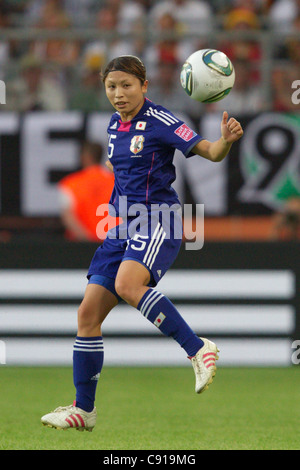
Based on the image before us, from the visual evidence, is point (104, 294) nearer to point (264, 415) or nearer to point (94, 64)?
point (264, 415)

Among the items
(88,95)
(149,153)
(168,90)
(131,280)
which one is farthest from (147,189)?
(88,95)

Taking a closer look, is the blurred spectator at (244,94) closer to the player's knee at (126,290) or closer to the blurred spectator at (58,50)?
the blurred spectator at (58,50)

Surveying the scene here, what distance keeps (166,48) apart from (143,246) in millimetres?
5910

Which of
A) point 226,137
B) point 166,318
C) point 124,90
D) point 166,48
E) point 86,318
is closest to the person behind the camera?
point 226,137

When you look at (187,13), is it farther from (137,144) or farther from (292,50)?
(137,144)

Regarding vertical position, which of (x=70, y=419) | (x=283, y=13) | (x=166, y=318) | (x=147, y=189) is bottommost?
(x=70, y=419)

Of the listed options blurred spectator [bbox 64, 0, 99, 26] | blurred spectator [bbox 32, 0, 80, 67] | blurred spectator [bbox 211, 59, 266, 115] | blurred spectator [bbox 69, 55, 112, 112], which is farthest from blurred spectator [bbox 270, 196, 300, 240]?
blurred spectator [bbox 64, 0, 99, 26]

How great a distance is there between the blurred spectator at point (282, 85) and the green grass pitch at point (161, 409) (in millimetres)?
3091

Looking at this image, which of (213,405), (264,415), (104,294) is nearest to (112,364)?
(213,405)

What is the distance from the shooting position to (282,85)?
31.8ft

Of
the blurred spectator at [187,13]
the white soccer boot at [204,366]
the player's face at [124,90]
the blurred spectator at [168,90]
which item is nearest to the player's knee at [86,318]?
the white soccer boot at [204,366]

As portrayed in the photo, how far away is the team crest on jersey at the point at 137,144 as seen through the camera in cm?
489

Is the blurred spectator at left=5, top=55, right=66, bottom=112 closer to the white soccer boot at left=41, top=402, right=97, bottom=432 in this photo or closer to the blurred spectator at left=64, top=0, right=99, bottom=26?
the blurred spectator at left=64, top=0, right=99, bottom=26

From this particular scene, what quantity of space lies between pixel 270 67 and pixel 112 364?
3.82 meters
